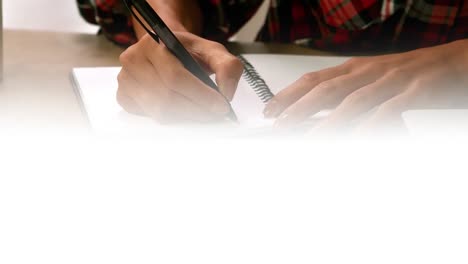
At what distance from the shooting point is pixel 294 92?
20.4 inches

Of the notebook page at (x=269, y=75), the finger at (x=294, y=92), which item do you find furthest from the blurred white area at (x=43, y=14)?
the finger at (x=294, y=92)

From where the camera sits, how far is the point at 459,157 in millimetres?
316

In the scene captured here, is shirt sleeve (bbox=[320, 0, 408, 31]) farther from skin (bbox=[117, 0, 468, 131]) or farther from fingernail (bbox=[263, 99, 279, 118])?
fingernail (bbox=[263, 99, 279, 118])

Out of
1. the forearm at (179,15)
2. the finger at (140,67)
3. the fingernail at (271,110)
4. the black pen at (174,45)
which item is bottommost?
the forearm at (179,15)

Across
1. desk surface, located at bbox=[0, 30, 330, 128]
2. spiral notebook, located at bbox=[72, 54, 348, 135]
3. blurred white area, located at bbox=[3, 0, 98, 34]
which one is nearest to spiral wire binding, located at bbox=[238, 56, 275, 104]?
spiral notebook, located at bbox=[72, 54, 348, 135]

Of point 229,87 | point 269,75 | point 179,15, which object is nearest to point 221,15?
point 179,15

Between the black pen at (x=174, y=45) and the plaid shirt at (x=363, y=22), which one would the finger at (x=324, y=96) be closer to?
the black pen at (x=174, y=45)

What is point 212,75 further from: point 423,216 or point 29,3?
point 29,3

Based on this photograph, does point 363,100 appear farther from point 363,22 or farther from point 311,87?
point 363,22

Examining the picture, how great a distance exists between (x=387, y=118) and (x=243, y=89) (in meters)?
0.14

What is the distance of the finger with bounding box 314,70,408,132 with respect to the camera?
0.48 metres

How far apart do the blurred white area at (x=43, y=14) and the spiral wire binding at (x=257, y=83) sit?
975 mm

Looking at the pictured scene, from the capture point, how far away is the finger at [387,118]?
0.47 metres

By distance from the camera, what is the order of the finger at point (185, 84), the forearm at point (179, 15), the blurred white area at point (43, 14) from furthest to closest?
1. the blurred white area at point (43, 14)
2. the forearm at point (179, 15)
3. the finger at point (185, 84)
